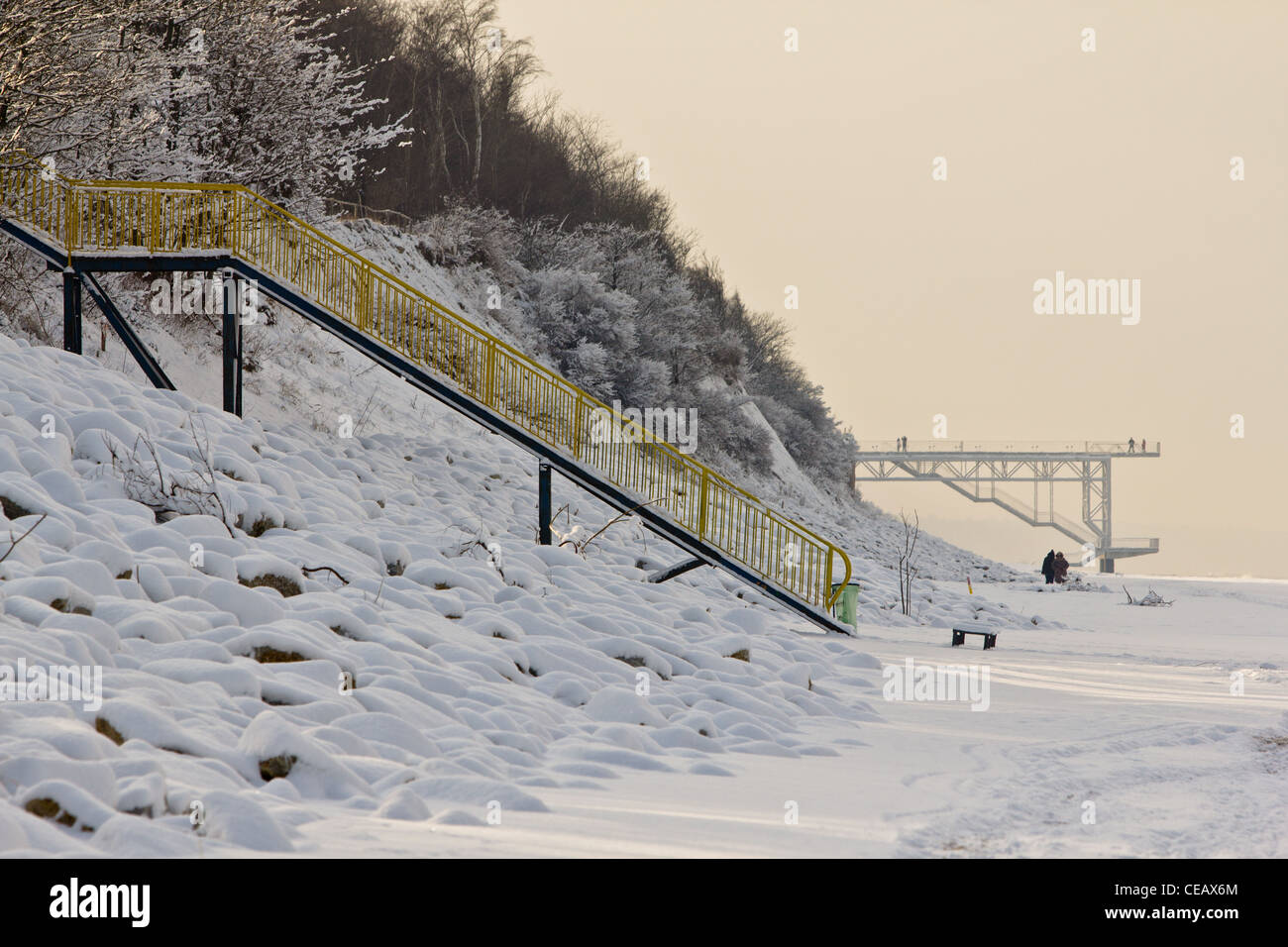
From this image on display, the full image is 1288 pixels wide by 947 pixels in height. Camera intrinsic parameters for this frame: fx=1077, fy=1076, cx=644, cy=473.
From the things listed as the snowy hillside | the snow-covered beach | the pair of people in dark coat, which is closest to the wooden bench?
the snow-covered beach

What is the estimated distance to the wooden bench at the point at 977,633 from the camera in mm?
15117

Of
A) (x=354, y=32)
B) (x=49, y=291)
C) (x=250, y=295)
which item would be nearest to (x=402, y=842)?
(x=49, y=291)

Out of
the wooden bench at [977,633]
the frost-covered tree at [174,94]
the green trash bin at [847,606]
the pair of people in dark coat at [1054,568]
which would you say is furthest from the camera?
the pair of people in dark coat at [1054,568]

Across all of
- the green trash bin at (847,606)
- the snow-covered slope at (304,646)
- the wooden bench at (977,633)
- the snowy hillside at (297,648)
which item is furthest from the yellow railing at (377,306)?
the wooden bench at (977,633)

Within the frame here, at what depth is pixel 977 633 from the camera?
1548 cm

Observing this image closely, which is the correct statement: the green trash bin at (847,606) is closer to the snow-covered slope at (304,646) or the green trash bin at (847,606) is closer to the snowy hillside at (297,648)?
the snow-covered slope at (304,646)

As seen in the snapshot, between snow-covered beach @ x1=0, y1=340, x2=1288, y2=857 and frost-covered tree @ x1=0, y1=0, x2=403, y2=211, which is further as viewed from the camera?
frost-covered tree @ x1=0, y1=0, x2=403, y2=211

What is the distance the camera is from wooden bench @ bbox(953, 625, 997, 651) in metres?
15.1

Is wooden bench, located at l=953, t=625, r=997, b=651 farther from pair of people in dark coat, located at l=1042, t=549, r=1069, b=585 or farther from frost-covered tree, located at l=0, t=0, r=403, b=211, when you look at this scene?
pair of people in dark coat, located at l=1042, t=549, r=1069, b=585

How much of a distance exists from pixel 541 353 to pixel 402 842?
26.9 metres

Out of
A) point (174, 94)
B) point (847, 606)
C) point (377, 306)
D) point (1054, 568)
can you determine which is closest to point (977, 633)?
point (847, 606)

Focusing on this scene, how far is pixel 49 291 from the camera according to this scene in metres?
17.6
